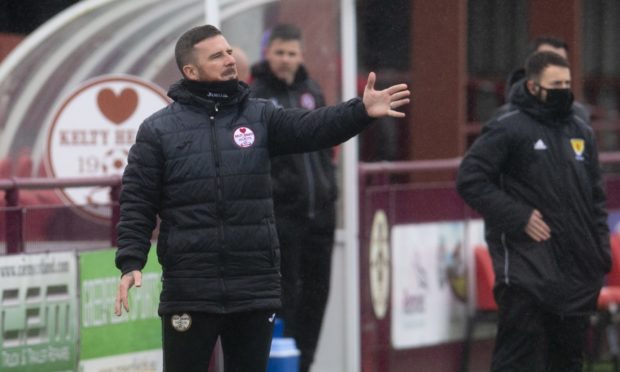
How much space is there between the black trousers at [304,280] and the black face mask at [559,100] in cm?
142

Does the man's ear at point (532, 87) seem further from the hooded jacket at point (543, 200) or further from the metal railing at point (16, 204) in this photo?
the metal railing at point (16, 204)

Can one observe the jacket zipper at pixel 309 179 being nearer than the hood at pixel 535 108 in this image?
No

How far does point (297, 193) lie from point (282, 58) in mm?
672

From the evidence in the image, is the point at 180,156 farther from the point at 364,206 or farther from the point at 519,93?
the point at 364,206

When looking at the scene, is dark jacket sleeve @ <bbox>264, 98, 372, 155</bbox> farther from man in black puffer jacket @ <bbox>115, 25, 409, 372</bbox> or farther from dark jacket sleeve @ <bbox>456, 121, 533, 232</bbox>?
dark jacket sleeve @ <bbox>456, 121, 533, 232</bbox>

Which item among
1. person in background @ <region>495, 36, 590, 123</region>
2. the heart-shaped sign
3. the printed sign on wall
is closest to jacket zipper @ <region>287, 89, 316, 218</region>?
the heart-shaped sign

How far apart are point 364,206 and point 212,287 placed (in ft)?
11.9

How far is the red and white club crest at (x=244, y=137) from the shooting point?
618 cm

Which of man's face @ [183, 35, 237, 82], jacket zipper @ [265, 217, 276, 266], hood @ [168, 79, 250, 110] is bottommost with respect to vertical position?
jacket zipper @ [265, 217, 276, 266]

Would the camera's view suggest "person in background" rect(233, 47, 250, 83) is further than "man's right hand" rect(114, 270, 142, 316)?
Yes

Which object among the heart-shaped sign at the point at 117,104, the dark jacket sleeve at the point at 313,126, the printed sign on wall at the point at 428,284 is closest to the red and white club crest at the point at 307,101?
the heart-shaped sign at the point at 117,104

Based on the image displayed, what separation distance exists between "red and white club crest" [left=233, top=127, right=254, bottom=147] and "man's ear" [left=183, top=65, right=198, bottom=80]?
257 mm

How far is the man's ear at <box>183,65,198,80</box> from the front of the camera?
6.23 m

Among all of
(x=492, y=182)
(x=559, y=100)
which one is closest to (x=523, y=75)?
(x=559, y=100)
